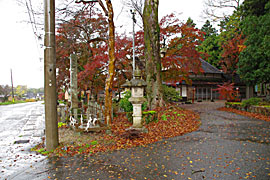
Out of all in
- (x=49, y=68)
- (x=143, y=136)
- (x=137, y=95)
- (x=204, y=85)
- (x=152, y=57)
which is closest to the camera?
(x=49, y=68)

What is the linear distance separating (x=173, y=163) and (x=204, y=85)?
79.2ft

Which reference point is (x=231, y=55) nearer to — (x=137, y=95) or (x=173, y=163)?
(x=137, y=95)

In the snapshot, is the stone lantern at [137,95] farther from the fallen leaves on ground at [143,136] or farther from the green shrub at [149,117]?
the green shrub at [149,117]

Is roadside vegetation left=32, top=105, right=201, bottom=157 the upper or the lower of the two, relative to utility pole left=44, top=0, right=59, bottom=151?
lower

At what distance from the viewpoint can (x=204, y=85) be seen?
87.2 feet

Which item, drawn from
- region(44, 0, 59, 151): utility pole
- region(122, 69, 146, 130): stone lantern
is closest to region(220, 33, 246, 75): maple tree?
region(122, 69, 146, 130): stone lantern

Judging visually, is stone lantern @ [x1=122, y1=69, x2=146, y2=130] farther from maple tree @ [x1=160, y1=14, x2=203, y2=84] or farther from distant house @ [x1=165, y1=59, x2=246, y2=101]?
distant house @ [x1=165, y1=59, x2=246, y2=101]

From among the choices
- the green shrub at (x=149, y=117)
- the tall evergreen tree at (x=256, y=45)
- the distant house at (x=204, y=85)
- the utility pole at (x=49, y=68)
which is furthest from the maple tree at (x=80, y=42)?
the distant house at (x=204, y=85)

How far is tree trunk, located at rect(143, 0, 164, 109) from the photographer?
35.4ft

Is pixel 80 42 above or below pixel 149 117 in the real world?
above

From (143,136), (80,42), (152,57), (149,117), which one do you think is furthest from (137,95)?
(80,42)

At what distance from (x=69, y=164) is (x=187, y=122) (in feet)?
20.7

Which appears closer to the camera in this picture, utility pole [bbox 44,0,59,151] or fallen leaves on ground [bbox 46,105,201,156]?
utility pole [bbox 44,0,59,151]

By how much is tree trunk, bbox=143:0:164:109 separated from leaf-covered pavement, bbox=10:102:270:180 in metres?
4.78
